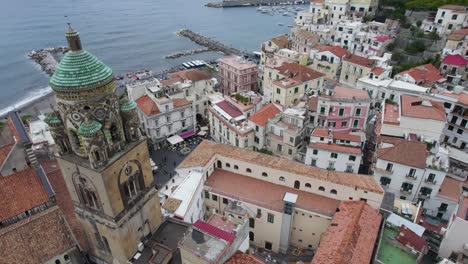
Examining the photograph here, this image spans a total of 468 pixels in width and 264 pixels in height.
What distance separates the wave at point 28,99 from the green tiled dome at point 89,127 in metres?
81.1

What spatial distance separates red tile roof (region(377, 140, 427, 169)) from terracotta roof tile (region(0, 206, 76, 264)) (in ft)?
131

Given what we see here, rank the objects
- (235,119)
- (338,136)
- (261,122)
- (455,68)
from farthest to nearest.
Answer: (455,68) < (235,119) < (261,122) < (338,136)

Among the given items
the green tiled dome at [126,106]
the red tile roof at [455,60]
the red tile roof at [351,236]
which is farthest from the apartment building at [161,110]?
the red tile roof at [455,60]

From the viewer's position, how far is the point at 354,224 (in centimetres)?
3170

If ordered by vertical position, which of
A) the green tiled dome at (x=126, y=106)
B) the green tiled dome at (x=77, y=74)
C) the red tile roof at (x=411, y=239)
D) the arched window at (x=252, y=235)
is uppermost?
the green tiled dome at (x=77, y=74)

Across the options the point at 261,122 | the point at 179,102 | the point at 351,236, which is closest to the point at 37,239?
the point at 351,236

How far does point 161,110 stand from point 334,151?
A: 3364 cm

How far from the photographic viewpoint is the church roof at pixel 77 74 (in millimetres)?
20844

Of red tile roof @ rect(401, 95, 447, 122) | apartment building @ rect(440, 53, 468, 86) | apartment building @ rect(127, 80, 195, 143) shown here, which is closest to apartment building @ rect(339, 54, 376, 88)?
apartment building @ rect(440, 53, 468, 86)

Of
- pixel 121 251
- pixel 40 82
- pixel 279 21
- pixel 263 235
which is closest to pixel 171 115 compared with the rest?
pixel 263 235

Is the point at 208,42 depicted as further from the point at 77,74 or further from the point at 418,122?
the point at 77,74

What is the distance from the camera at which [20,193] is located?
1266 inches

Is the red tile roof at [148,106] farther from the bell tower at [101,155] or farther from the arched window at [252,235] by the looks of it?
the bell tower at [101,155]

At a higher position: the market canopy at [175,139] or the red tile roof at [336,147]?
the red tile roof at [336,147]
